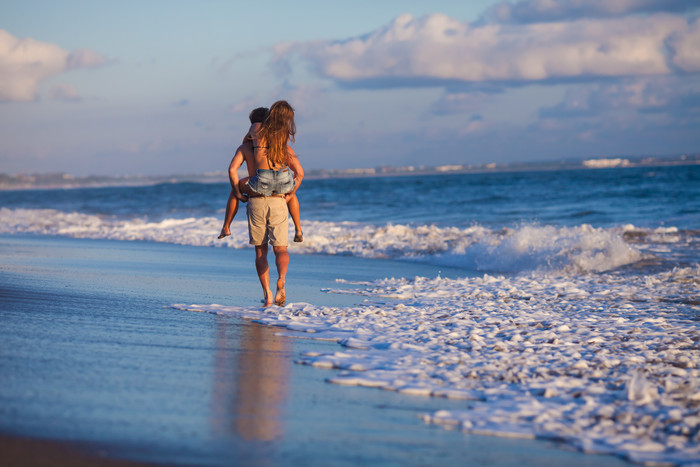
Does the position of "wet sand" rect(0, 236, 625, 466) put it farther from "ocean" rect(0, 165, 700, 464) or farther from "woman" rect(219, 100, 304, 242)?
"woman" rect(219, 100, 304, 242)

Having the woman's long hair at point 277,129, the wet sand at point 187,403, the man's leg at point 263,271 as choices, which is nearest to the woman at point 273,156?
the woman's long hair at point 277,129

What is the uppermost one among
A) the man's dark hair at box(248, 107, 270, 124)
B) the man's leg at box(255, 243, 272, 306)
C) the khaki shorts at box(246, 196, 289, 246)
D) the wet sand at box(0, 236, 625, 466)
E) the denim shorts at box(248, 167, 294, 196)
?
the man's dark hair at box(248, 107, 270, 124)

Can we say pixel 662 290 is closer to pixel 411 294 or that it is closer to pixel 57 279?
pixel 411 294

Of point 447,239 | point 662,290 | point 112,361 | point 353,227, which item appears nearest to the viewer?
point 112,361

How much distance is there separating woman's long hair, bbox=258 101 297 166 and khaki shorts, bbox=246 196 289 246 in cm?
42

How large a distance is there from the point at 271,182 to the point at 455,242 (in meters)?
9.19

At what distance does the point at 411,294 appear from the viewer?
8.11 meters

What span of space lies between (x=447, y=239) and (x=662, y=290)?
7.31 meters

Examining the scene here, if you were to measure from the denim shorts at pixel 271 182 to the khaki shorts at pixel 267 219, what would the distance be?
0.35ft

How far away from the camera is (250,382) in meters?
3.79

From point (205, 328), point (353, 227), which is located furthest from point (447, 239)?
point (205, 328)

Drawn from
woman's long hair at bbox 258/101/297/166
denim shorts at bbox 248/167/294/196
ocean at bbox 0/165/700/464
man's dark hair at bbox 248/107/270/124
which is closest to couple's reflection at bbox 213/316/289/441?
ocean at bbox 0/165/700/464

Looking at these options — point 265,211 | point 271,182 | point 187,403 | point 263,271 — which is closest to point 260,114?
point 271,182

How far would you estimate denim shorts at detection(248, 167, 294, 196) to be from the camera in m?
6.54
